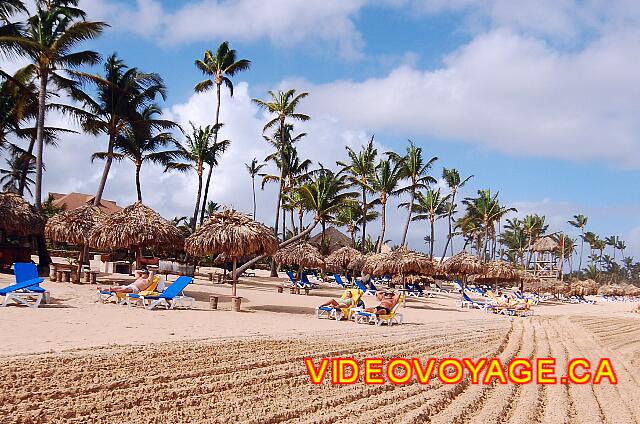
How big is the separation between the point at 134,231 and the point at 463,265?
13859mm

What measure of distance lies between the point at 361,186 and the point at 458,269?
41.8 feet

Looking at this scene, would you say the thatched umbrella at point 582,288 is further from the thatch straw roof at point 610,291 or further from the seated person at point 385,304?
the seated person at point 385,304

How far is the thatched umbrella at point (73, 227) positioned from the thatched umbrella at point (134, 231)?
0.53 m

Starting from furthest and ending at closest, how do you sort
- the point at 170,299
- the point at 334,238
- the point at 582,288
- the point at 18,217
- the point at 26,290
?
1. the point at 334,238
2. the point at 582,288
3. the point at 18,217
4. the point at 170,299
5. the point at 26,290

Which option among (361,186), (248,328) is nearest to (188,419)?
(248,328)

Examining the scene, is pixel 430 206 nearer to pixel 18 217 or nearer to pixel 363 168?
pixel 363 168

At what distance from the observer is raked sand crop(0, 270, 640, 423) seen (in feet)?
14.6

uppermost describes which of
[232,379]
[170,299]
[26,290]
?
[26,290]

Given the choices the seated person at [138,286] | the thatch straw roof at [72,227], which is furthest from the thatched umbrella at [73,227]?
the seated person at [138,286]

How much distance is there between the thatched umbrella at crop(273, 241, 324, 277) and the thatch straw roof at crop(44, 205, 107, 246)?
955cm

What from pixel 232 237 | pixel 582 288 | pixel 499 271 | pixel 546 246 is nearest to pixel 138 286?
pixel 232 237

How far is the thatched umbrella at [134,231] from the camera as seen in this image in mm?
14195

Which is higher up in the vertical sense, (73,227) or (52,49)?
(52,49)

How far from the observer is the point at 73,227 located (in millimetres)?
15234
